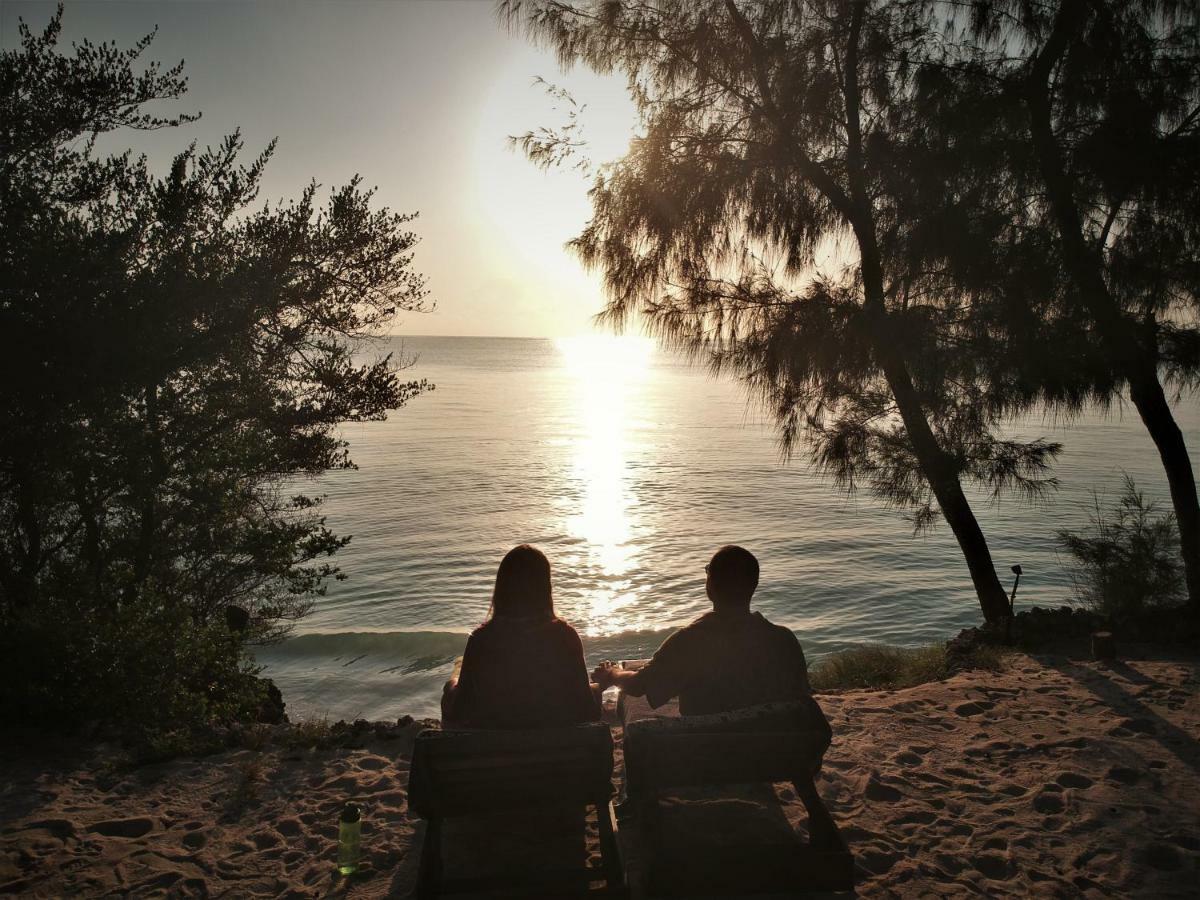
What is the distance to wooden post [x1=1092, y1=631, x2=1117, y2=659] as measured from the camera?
7227mm

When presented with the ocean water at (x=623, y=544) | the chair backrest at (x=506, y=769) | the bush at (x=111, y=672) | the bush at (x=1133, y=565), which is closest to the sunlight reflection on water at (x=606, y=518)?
the ocean water at (x=623, y=544)

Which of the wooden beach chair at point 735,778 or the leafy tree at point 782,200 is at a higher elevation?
the leafy tree at point 782,200

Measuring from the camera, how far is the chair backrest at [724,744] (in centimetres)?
383

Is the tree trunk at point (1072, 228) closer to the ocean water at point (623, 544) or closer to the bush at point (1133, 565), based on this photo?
the ocean water at point (623, 544)

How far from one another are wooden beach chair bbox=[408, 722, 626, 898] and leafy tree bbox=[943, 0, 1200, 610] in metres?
6.32

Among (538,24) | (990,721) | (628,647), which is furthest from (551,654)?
(628,647)

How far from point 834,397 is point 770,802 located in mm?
4436

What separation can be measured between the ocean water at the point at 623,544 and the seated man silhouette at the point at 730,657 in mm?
3561

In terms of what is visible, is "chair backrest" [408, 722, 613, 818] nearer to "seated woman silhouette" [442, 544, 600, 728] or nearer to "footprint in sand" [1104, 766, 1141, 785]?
"seated woman silhouette" [442, 544, 600, 728]

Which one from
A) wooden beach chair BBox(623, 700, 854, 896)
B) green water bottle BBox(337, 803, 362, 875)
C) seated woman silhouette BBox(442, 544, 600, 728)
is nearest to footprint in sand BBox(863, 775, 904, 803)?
wooden beach chair BBox(623, 700, 854, 896)

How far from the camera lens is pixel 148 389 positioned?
280 inches

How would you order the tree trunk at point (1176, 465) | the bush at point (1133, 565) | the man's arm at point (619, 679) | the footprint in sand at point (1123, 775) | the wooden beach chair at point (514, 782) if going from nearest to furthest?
the wooden beach chair at point (514, 782), the man's arm at point (619, 679), the footprint in sand at point (1123, 775), the tree trunk at point (1176, 465), the bush at point (1133, 565)

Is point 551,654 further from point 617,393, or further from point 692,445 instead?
point 617,393

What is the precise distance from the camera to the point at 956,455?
8.02m
